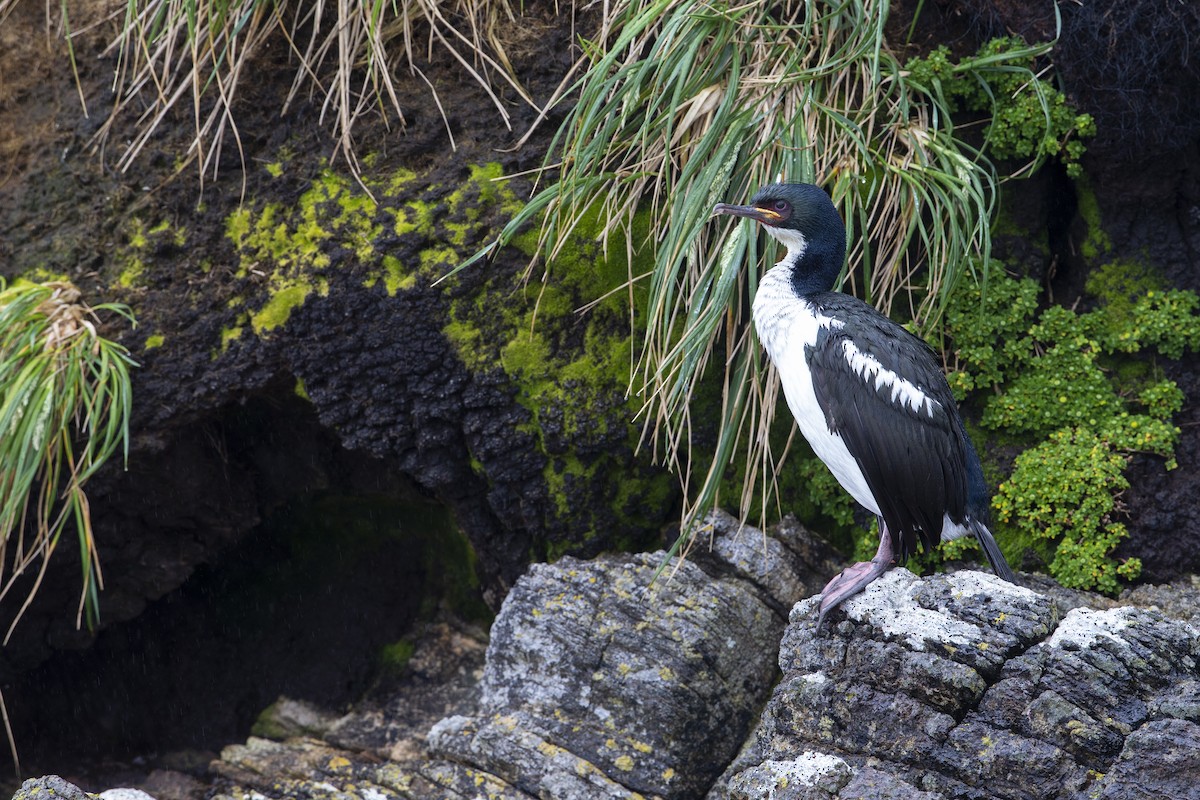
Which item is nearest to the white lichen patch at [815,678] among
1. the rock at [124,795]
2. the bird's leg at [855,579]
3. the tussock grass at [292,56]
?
the bird's leg at [855,579]

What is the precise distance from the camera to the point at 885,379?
10.9 feet

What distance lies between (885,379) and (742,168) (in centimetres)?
111

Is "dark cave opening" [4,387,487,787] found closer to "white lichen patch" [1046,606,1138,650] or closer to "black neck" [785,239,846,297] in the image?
"black neck" [785,239,846,297]

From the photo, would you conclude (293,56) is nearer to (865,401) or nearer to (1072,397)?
(865,401)

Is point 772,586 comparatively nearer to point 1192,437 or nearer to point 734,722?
point 734,722

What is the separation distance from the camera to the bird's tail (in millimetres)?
3340

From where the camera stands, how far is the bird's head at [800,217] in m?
3.45

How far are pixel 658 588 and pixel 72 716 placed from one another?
3040mm

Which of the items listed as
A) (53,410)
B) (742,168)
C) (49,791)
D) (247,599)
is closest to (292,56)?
(53,410)

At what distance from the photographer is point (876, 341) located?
3.33 metres

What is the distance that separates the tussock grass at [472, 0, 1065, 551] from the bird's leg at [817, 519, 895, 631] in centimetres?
69

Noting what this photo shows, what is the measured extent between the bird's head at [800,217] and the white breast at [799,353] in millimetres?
109

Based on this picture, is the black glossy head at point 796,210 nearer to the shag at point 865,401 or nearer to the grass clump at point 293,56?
the shag at point 865,401

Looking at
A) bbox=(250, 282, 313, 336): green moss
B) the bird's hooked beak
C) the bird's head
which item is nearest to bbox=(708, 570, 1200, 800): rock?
the bird's head
